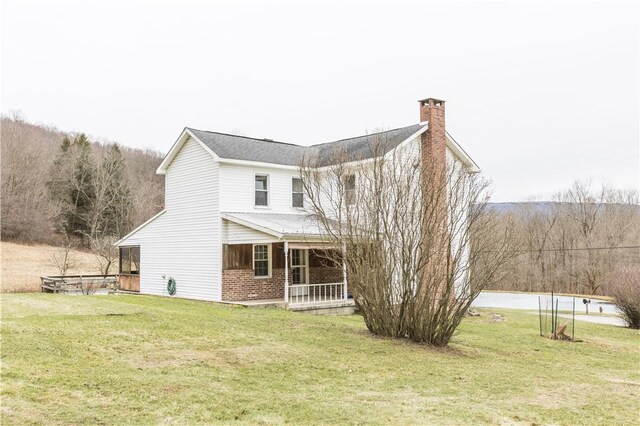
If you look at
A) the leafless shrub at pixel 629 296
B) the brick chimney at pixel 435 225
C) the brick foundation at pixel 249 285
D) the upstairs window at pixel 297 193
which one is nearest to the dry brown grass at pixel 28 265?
the brick foundation at pixel 249 285

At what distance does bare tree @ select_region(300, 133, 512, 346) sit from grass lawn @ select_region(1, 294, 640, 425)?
810 mm

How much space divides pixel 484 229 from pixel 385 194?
232cm

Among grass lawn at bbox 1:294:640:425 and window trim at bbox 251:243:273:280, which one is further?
window trim at bbox 251:243:273:280

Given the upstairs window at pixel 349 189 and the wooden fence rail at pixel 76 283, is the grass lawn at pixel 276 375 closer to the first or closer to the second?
the upstairs window at pixel 349 189

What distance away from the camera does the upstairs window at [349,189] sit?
12883mm

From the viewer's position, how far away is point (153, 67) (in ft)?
75.4

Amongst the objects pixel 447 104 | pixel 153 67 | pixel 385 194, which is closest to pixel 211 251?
pixel 153 67

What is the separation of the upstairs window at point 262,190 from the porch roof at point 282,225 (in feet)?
2.04

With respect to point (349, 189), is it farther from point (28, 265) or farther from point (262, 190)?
point (28, 265)

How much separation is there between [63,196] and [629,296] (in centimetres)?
4812

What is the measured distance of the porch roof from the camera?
1831 cm

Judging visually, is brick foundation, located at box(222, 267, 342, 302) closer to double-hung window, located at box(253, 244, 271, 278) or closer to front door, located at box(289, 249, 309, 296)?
double-hung window, located at box(253, 244, 271, 278)

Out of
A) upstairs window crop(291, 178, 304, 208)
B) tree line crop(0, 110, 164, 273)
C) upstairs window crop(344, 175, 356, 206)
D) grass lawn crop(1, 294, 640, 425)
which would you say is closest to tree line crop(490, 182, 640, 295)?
upstairs window crop(291, 178, 304, 208)

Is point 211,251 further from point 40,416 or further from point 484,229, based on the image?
point 40,416
